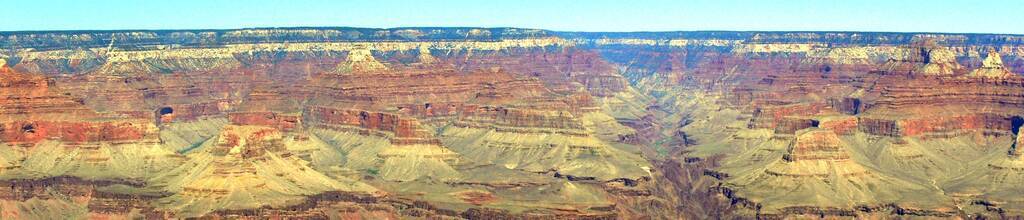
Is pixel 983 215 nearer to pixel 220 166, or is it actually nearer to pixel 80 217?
pixel 220 166

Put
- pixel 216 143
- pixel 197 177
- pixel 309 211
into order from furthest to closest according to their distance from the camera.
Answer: pixel 216 143 < pixel 197 177 < pixel 309 211

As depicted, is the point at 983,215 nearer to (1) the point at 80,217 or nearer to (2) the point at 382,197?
(2) the point at 382,197

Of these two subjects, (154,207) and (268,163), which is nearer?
(154,207)

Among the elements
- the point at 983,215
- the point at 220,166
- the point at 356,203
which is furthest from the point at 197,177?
the point at 983,215

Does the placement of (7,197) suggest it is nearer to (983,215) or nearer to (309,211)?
(309,211)

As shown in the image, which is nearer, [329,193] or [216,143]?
[329,193]

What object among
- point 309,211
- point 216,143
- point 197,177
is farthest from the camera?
point 216,143

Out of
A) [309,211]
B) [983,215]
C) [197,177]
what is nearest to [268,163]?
[197,177]

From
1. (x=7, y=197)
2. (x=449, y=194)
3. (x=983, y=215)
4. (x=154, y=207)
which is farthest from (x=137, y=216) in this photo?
(x=983, y=215)
